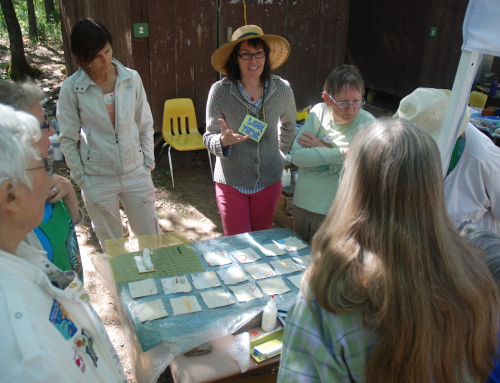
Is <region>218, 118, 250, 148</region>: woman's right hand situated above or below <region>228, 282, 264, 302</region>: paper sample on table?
above

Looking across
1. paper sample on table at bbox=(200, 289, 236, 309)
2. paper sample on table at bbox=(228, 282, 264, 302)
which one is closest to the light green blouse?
paper sample on table at bbox=(228, 282, 264, 302)

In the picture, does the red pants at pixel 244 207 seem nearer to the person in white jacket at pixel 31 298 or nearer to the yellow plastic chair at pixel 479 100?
the person in white jacket at pixel 31 298

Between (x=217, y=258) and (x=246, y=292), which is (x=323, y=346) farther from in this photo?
(x=217, y=258)

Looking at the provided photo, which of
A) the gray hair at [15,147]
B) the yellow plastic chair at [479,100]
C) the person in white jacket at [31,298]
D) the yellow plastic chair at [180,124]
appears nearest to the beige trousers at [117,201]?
the person in white jacket at [31,298]

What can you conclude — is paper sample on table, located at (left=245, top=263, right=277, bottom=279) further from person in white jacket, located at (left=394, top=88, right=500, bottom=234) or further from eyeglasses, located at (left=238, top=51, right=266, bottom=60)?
eyeglasses, located at (left=238, top=51, right=266, bottom=60)

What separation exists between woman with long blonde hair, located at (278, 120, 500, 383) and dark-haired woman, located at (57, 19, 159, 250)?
6.83 feet

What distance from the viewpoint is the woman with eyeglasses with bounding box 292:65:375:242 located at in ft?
7.73

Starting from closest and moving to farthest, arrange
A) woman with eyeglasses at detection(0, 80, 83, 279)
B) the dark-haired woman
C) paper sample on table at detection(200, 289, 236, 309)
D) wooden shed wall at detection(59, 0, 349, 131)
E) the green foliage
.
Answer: woman with eyeglasses at detection(0, 80, 83, 279), paper sample on table at detection(200, 289, 236, 309), the dark-haired woman, wooden shed wall at detection(59, 0, 349, 131), the green foliage

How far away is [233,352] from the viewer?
1743mm

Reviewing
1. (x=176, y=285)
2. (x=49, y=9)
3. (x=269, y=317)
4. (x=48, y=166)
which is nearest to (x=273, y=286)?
(x=269, y=317)

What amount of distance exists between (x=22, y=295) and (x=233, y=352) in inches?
40.6

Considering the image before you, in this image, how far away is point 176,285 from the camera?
2059mm

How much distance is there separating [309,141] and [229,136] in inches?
19.8

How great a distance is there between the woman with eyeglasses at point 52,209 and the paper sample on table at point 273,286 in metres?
0.91
